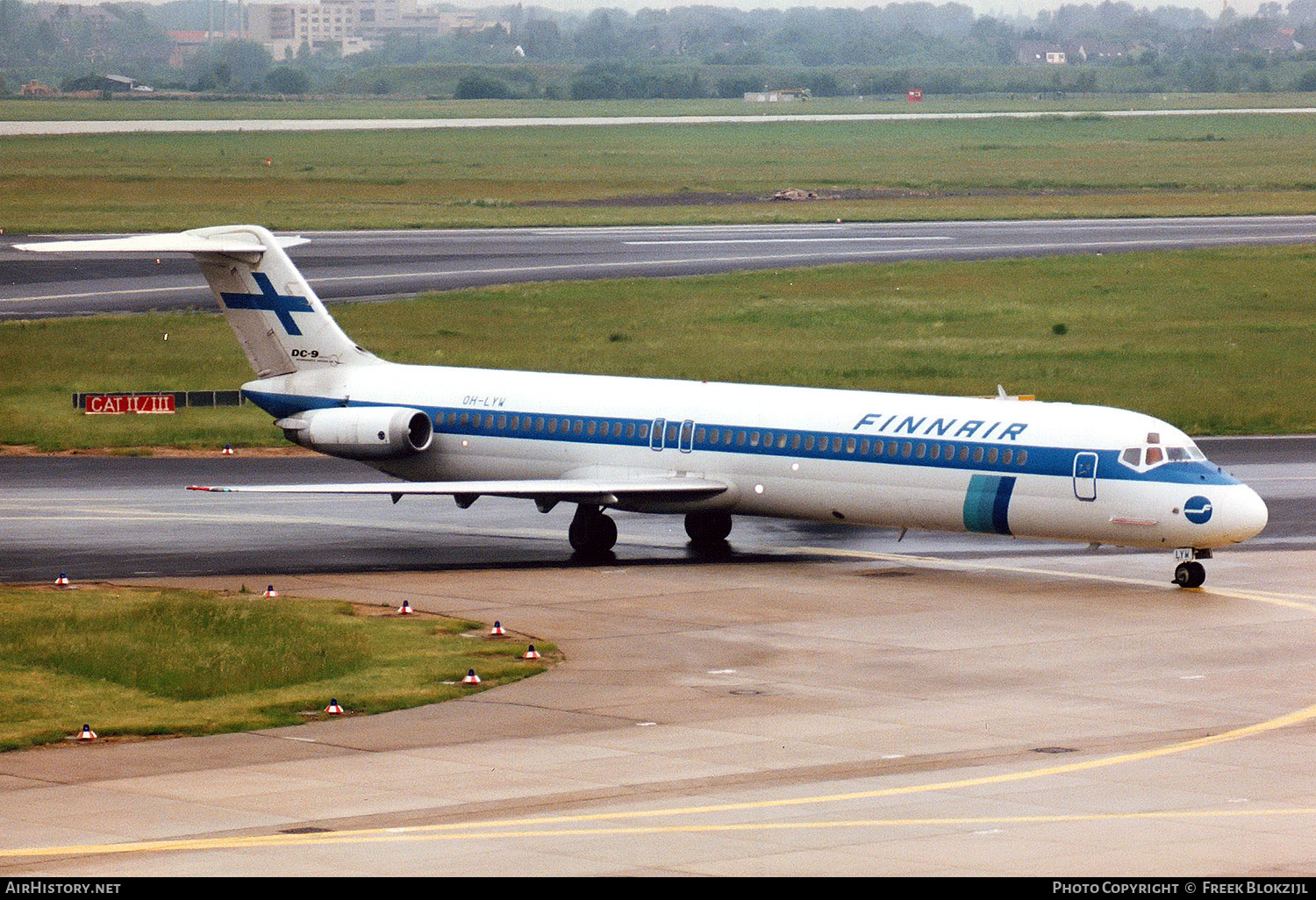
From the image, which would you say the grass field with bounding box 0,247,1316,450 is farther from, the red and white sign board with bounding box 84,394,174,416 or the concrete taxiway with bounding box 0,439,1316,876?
the concrete taxiway with bounding box 0,439,1316,876

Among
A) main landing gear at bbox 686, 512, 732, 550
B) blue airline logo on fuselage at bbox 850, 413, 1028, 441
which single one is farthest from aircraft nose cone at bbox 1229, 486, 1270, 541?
main landing gear at bbox 686, 512, 732, 550

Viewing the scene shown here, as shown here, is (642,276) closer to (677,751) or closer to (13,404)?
(13,404)

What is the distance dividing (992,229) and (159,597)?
72.8 m

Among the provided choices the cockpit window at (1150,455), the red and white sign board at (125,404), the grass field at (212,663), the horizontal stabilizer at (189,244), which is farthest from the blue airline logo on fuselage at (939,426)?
the red and white sign board at (125,404)

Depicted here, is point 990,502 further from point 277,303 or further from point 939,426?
point 277,303

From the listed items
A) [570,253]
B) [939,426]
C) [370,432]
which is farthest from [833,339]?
[939,426]

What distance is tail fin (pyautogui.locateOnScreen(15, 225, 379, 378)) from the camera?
43438 mm

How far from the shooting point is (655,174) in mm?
138250

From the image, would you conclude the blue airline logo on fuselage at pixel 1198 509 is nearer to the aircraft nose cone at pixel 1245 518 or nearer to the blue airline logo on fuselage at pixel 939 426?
the aircraft nose cone at pixel 1245 518

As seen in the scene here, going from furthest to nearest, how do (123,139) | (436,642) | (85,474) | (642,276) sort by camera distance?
(123,139), (642,276), (85,474), (436,642)

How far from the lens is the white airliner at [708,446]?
35375 mm

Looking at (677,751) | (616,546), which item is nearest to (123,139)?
(616,546)

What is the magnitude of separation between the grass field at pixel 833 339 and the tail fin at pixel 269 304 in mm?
9299

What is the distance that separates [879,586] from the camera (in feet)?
119
